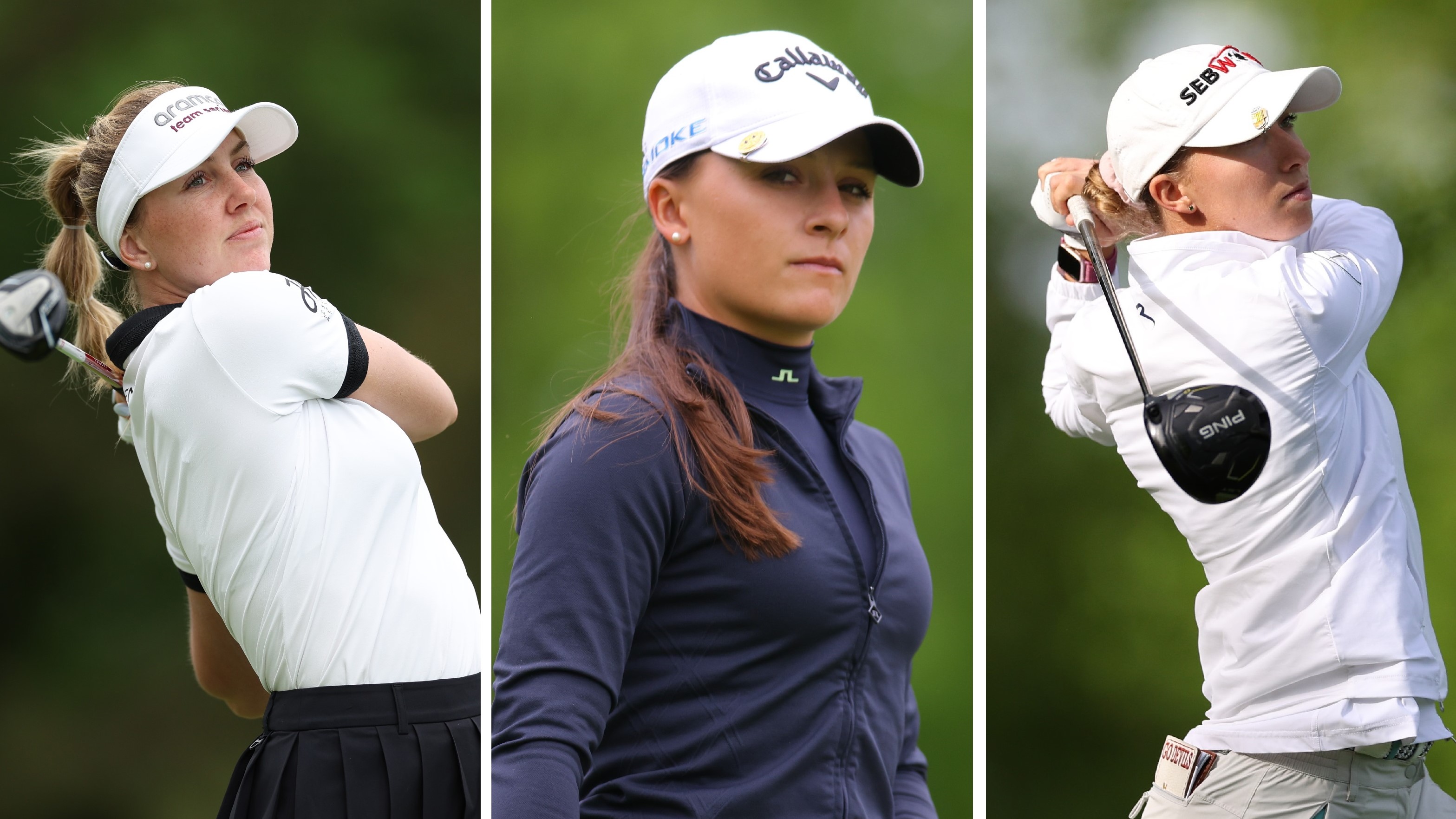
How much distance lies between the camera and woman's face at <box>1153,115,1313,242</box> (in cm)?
162

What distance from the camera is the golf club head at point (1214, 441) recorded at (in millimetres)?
1348

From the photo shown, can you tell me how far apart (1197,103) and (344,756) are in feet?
4.02

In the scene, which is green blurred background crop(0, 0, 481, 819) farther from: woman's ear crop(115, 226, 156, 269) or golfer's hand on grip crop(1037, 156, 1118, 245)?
golfer's hand on grip crop(1037, 156, 1118, 245)

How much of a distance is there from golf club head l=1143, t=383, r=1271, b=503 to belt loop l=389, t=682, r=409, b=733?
841 millimetres

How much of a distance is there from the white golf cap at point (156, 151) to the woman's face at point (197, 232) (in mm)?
21

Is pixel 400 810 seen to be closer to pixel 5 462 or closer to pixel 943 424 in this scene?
pixel 943 424

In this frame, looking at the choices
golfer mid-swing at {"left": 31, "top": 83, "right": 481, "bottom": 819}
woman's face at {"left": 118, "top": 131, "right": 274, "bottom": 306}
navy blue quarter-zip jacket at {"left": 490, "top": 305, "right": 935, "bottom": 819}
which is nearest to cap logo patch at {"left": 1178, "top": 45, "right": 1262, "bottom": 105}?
navy blue quarter-zip jacket at {"left": 490, "top": 305, "right": 935, "bottom": 819}

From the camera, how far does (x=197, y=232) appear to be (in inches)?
62.0

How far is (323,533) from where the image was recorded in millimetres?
1473

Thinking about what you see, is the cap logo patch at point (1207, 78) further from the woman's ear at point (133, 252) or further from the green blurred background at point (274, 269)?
the woman's ear at point (133, 252)

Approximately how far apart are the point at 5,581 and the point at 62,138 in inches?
36.3

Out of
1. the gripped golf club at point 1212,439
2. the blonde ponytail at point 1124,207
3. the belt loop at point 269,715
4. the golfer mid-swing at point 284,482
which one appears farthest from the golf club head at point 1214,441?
the belt loop at point 269,715

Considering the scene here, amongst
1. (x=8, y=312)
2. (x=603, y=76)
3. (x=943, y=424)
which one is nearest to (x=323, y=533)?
(x=8, y=312)

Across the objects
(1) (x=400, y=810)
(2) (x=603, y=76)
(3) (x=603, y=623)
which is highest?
(2) (x=603, y=76)
